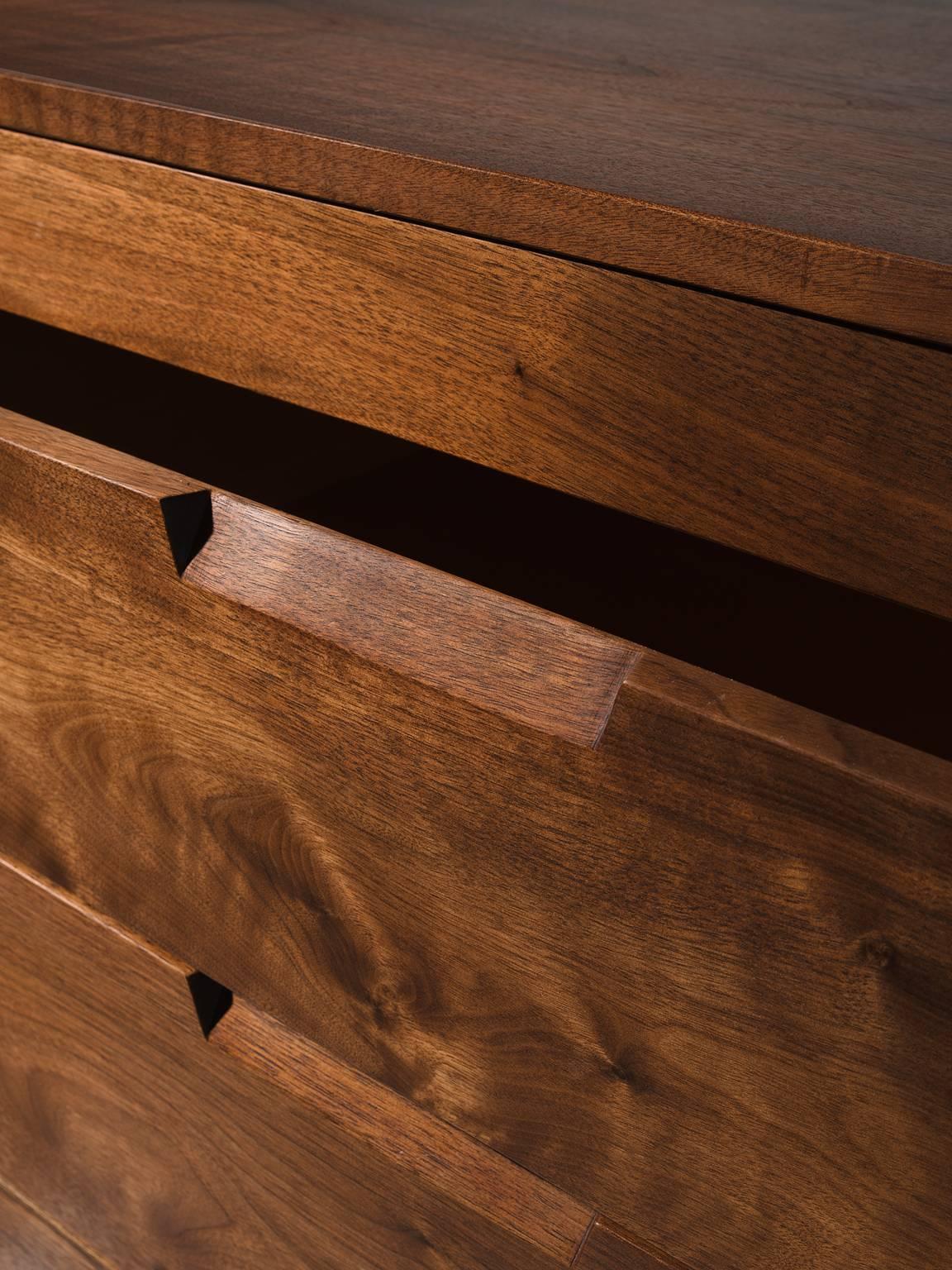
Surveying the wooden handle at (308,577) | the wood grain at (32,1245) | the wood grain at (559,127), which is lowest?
the wood grain at (32,1245)

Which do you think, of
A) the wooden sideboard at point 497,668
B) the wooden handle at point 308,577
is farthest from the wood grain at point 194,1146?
the wooden handle at point 308,577

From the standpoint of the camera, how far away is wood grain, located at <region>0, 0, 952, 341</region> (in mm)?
245

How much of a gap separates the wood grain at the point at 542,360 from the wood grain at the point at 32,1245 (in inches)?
15.5

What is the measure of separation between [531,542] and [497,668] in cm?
19

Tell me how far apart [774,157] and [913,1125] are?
0.75 feet

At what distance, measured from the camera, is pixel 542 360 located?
279 mm

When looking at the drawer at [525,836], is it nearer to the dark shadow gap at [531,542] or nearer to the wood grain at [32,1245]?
the dark shadow gap at [531,542]

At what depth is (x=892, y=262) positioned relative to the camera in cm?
23

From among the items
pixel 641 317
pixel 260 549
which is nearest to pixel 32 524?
pixel 260 549

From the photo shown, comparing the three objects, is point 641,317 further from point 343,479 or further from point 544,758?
point 343,479

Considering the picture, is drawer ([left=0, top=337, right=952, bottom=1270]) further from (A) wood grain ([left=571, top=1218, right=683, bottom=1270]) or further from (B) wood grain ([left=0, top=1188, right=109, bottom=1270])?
(B) wood grain ([left=0, top=1188, right=109, bottom=1270])

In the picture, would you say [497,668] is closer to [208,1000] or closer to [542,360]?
[542,360]

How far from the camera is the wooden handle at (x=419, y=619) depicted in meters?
0.26

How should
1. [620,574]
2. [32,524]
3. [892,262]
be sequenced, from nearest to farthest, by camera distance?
[892,262], [32,524], [620,574]
